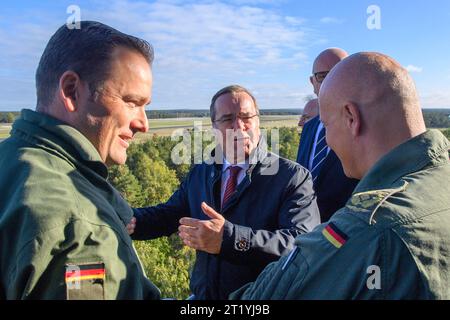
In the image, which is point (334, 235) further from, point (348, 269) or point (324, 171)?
point (324, 171)

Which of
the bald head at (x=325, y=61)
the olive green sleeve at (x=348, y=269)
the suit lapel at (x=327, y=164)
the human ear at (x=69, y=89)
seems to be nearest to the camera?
the olive green sleeve at (x=348, y=269)

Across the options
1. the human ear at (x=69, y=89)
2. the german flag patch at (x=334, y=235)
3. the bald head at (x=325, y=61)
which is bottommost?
the german flag patch at (x=334, y=235)

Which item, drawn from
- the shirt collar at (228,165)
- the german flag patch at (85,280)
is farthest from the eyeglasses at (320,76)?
the german flag patch at (85,280)

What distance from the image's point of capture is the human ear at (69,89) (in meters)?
2.15

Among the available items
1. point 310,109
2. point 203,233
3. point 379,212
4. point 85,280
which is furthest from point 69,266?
point 310,109

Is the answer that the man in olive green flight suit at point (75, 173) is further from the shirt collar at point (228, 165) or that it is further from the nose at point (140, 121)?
the shirt collar at point (228, 165)

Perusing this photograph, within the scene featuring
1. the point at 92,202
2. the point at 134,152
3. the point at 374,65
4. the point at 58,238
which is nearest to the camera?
the point at 58,238

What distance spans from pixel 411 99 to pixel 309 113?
173 inches

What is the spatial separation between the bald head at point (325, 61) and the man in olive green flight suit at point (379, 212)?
3.06m

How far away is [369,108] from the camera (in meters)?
2.38

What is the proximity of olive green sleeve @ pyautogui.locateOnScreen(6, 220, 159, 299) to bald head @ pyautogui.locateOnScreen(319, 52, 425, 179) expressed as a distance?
58.2 inches

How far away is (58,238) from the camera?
1683 mm
